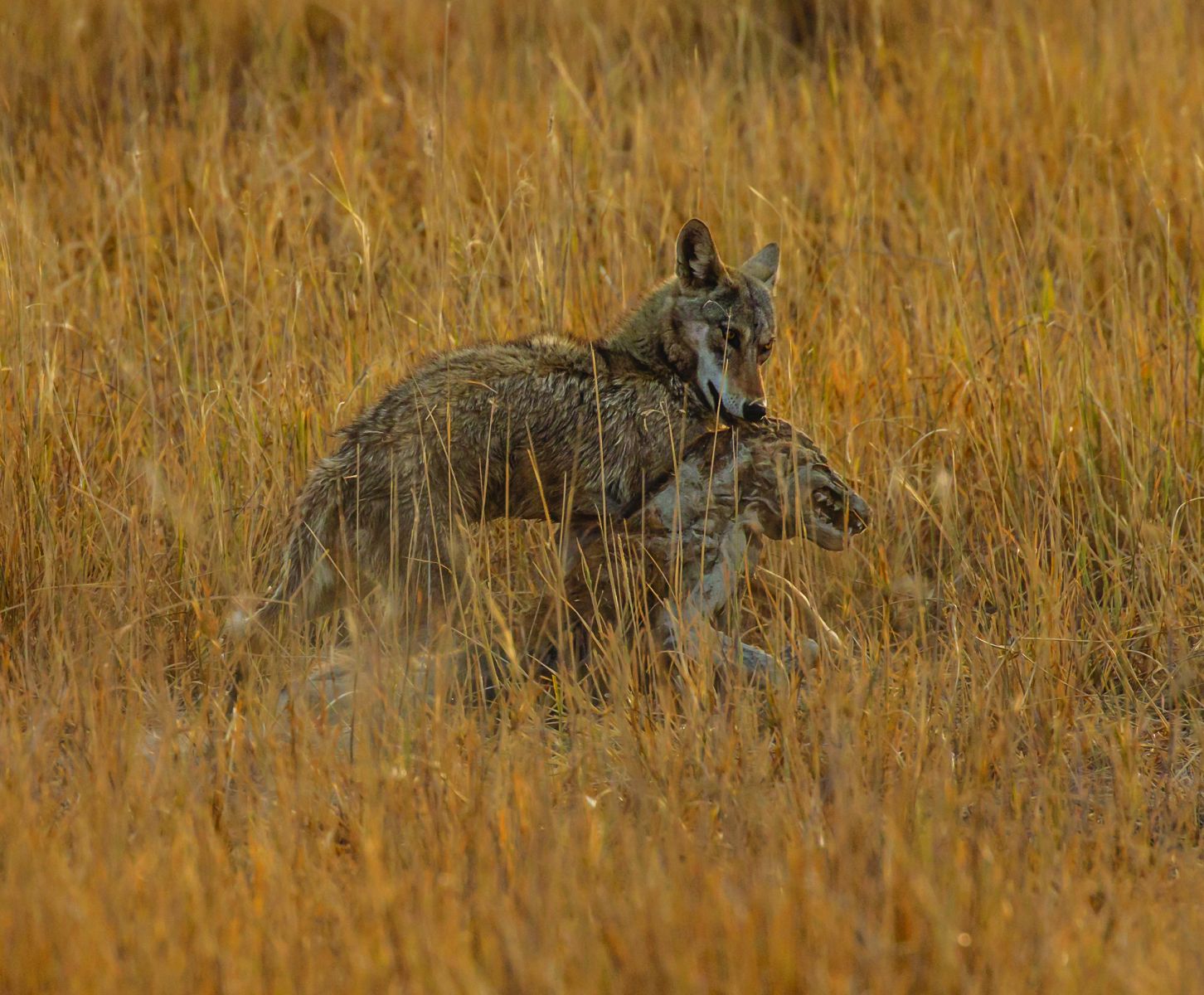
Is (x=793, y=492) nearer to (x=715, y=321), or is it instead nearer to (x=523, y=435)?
(x=523, y=435)

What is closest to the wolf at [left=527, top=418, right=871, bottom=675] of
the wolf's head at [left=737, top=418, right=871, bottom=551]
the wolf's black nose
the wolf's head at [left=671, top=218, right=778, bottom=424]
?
the wolf's head at [left=737, top=418, right=871, bottom=551]

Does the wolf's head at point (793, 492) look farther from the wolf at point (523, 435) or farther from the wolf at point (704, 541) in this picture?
the wolf at point (523, 435)

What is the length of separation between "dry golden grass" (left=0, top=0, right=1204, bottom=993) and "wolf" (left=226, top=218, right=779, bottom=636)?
0.91 ft

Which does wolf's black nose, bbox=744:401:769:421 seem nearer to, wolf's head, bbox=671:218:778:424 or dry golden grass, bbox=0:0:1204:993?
wolf's head, bbox=671:218:778:424

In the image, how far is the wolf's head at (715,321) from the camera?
490cm

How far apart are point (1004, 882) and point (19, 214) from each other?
15.3ft

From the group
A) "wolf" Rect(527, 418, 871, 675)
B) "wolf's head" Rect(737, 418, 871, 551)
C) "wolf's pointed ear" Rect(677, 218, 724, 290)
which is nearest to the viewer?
"wolf" Rect(527, 418, 871, 675)

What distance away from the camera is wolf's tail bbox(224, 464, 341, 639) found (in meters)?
4.25

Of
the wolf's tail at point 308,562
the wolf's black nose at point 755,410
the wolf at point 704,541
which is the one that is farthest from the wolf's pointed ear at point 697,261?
the wolf's tail at point 308,562

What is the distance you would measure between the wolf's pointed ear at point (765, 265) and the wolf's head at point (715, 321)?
0.21 meters

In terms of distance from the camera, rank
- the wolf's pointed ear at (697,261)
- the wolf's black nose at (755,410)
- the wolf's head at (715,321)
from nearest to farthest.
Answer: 1. the wolf's black nose at (755,410)
2. the wolf's head at (715,321)
3. the wolf's pointed ear at (697,261)

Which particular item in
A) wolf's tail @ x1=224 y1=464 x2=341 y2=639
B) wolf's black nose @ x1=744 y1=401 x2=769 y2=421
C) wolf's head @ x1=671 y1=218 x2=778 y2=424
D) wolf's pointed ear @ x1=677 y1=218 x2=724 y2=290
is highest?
wolf's pointed ear @ x1=677 y1=218 x2=724 y2=290

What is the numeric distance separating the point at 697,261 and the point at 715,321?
0.73ft

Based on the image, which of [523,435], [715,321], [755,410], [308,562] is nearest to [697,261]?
[715,321]
